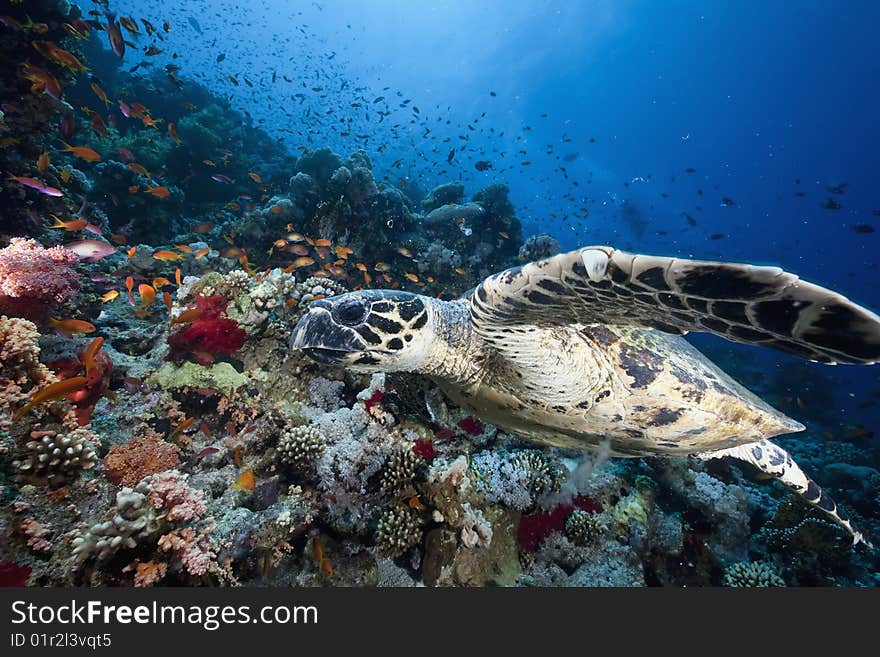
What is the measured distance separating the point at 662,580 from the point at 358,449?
8.80ft

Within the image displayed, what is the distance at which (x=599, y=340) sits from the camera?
2.16 m

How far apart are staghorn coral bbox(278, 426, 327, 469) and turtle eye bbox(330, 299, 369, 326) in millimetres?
1051

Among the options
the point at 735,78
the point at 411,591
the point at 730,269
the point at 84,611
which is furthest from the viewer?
the point at 735,78

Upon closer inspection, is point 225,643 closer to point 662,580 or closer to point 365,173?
point 662,580

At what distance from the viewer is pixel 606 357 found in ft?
7.00

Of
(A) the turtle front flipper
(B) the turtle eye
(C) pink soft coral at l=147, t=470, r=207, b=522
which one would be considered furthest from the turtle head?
(A) the turtle front flipper

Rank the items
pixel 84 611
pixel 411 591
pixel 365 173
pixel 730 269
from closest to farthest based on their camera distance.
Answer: pixel 730 269 → pixel 84 611 → pixel 411 591 → pixel 365 173

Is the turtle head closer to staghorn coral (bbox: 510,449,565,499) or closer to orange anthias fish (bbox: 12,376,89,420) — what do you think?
orange anthias fish (bbox: 12,376,89,420)

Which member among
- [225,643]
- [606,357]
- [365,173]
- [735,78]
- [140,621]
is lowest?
[225,643]

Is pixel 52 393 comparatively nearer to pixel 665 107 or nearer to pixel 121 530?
pixel 121 530

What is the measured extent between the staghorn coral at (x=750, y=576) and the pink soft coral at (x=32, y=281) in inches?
231

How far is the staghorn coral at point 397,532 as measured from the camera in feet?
7.84

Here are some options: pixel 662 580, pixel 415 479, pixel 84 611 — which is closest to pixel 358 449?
pixel 415 479

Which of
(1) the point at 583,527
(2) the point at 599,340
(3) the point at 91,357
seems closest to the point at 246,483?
(3) the point at 91,357
